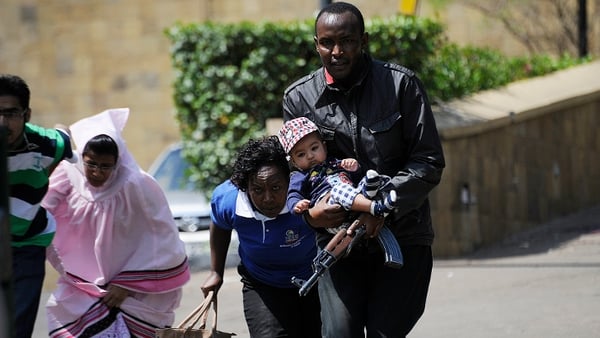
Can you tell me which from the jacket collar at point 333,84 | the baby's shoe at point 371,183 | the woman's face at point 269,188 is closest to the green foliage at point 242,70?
the woman's face at point 269,188

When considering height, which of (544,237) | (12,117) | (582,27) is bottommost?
(544,237)

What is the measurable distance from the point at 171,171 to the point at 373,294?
8615 mm

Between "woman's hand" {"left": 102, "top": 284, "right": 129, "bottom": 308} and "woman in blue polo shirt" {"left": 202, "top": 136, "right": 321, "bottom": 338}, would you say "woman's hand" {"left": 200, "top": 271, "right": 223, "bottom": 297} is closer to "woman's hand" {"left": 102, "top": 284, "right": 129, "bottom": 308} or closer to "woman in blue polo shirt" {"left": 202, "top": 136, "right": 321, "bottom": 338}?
"woman in blue polo shirt" {"left": 202, "top": 136, "right": 321, "bottom": 338}

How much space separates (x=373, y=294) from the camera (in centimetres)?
479

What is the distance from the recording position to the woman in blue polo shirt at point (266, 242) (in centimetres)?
536

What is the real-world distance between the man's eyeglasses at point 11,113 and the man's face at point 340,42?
5.53 ft

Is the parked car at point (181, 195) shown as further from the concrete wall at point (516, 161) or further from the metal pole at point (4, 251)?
the metal pole at point (4, 251)

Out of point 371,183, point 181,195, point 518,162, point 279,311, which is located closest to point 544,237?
point 518,162

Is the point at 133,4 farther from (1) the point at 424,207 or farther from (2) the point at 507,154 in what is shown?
(1) the point at 424,207

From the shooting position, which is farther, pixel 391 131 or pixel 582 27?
pixel 582 27

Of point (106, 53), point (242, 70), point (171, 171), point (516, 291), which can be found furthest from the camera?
point (106, 53)

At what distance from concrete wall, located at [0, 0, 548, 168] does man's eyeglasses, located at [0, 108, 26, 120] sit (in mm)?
13176

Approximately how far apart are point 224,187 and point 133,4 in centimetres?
1428

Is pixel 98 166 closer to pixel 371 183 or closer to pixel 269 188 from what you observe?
pixel 269 188
